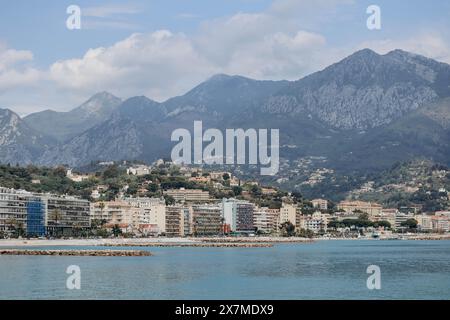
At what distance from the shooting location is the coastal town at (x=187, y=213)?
10000 cm

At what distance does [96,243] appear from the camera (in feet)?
290

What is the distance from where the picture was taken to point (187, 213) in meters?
126

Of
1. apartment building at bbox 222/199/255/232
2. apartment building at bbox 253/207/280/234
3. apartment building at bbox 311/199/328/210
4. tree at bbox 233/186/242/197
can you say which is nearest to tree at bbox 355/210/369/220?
apartment building at bbox 311/199/328/210

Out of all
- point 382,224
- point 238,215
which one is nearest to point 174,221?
point 238,215

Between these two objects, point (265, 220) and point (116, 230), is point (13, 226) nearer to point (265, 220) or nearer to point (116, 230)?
point (116, 230)

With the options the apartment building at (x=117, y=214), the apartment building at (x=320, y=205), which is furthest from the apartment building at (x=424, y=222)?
the apartment building at (x=117, y=214)

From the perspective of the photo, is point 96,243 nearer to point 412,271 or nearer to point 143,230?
point 143,230

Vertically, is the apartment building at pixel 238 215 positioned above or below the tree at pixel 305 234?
above

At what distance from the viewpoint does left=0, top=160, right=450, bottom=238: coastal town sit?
10000 cm

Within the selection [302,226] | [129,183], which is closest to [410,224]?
[302,226]

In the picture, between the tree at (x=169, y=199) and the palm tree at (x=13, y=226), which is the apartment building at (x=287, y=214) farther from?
the palm tree at (x=13, y=226)

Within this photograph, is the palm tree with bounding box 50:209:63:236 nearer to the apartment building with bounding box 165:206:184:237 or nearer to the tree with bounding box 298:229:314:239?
the apartment building with bounding box 165:206:184:237

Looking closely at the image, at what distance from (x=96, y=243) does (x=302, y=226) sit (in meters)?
65.2

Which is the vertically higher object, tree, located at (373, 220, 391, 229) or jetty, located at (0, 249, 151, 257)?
tree, located at (373, 220, 391, 229)
